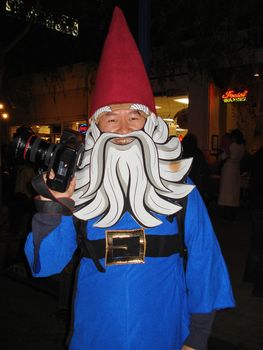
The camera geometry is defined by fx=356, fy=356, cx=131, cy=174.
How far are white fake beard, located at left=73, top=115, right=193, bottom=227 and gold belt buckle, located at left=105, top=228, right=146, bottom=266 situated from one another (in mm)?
57

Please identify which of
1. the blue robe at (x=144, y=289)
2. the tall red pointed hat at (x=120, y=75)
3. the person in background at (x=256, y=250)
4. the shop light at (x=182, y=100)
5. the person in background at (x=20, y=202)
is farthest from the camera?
the shop light at (x=182, y=100)

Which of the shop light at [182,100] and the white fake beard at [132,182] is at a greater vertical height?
the shop light at [182,100]

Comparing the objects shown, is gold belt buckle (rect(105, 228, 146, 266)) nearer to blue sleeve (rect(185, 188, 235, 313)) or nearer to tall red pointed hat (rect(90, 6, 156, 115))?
blue sleeve (rect(185, 188, 235, 313))

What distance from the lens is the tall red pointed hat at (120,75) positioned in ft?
5.54

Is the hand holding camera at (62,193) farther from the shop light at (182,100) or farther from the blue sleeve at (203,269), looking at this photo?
the shop light at (182,100)

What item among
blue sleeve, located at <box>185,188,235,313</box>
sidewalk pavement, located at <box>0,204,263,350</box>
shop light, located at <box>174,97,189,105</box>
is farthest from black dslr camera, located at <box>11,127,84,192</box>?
shop light, located at <box>174,97,189,105</box>

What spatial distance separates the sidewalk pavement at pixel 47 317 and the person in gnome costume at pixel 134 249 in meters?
1.40

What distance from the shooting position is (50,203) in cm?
145

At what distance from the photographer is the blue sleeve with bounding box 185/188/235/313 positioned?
1.44 meters

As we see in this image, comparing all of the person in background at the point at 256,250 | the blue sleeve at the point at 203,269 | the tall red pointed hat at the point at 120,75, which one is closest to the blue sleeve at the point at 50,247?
the blue sleeve at the point at 203,269

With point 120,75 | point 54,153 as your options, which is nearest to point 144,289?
point 54,153

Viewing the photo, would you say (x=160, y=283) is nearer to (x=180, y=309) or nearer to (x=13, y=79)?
(x=180, y=309)

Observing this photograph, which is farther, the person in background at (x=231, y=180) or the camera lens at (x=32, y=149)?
the person in background at (x=231, y=180)

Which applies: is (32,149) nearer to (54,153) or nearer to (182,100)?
(54,153)
